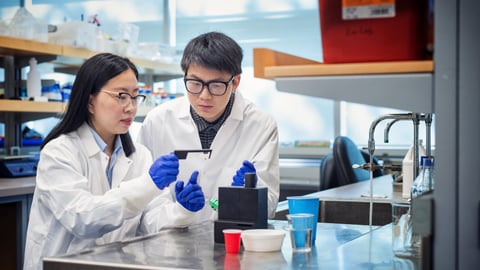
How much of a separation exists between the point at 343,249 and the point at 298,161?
151 inches

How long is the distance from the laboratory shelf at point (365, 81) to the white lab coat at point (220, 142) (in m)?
1.26

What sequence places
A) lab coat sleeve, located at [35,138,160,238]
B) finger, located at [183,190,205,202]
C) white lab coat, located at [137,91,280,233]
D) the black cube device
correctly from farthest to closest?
white lab coat, located at [137,91,280,233]
finger, located at [183,190,205,202]
lab coat sleeve, located at [35,138,160,238]
the black cube device

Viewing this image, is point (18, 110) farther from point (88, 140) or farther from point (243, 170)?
point (243, 170)

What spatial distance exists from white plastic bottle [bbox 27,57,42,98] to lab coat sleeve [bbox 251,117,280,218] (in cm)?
205

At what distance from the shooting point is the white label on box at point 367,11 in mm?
1148

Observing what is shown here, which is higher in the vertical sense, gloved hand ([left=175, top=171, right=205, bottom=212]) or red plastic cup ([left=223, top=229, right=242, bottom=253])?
gloved hand ([left=175, top=171, right=205, bottom=212])

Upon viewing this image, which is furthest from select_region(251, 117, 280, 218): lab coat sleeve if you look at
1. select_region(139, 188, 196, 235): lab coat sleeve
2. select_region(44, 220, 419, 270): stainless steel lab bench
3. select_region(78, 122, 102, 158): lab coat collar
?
select_region(78, 122, 102, 158): lab coat collar

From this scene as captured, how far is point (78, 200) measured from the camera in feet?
6.50

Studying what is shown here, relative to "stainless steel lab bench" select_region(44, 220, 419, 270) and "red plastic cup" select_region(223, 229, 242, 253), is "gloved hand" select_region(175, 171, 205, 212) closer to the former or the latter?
"stainless steel lab bench" select_region(44, 220, 419, 270)

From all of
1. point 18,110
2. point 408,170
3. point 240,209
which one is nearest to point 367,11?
point 240,209

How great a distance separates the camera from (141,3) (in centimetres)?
598

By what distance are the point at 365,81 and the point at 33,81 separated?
130 inches

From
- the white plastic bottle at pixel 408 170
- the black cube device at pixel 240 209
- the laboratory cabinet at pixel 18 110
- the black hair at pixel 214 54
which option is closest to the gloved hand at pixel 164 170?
the black cube device at pixel 240 209

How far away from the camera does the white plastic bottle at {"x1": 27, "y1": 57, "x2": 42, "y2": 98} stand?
13.5ft
